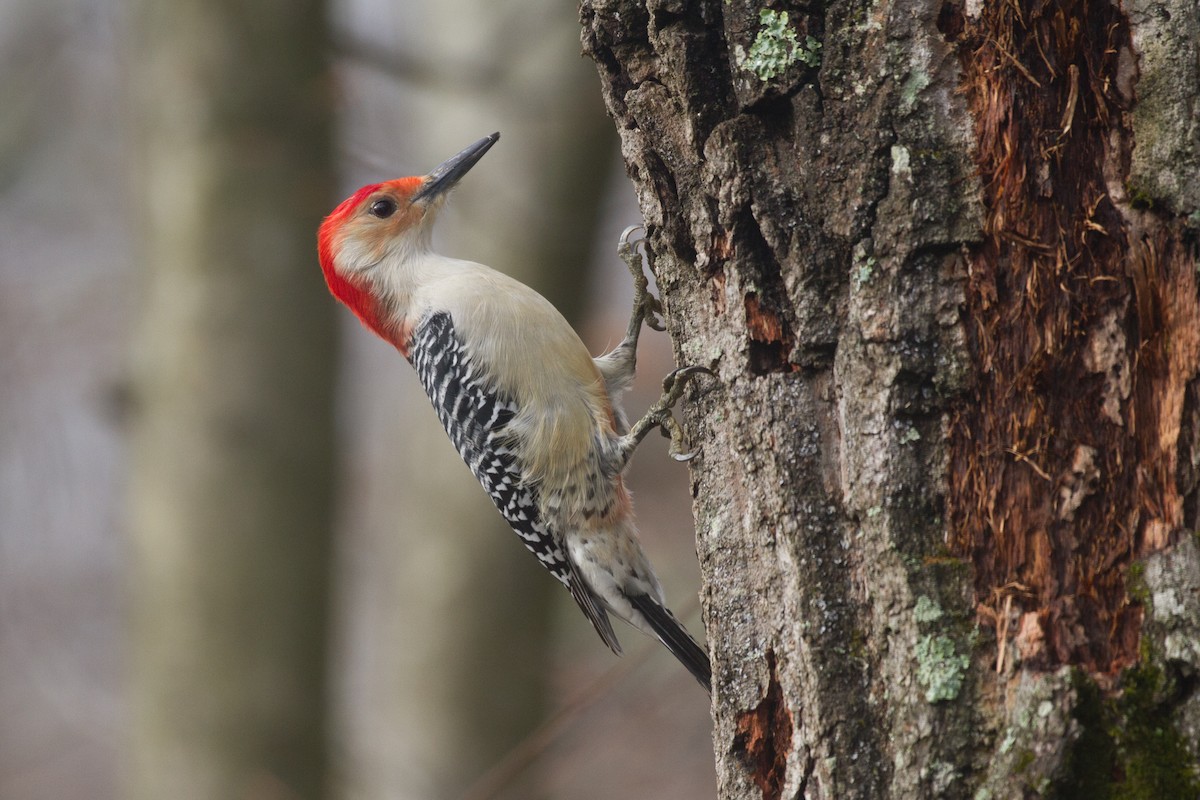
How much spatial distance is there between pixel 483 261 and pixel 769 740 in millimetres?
5096

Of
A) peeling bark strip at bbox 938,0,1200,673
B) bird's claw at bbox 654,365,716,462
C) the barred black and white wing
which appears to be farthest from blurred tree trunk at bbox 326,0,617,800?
peeling bark strip at bbox 938,0,1200,673

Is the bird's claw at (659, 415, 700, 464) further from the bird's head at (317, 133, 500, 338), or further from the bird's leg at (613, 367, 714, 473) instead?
the bird's head at (317, 133, 500, 338)

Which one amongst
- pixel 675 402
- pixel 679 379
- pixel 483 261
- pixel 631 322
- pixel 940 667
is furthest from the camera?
pixel 483 261

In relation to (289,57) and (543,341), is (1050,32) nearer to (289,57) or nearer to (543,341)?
(543,341)

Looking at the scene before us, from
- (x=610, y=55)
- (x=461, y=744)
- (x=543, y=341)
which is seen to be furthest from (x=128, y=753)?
(x=610, y=55)

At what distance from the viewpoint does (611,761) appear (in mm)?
11234

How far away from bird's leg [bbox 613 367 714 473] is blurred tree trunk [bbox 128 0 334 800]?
2.53m

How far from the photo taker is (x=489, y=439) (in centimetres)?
441

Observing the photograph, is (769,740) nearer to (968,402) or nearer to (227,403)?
(968,402)

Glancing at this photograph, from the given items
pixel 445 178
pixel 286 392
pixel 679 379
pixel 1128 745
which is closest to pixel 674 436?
pixel 679 379

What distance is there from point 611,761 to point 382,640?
3.28m

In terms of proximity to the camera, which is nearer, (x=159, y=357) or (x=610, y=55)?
(x=610, y=55)

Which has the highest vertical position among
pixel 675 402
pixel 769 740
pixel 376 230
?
pixel 376 230

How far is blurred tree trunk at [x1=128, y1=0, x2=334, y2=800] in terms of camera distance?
230 inches
